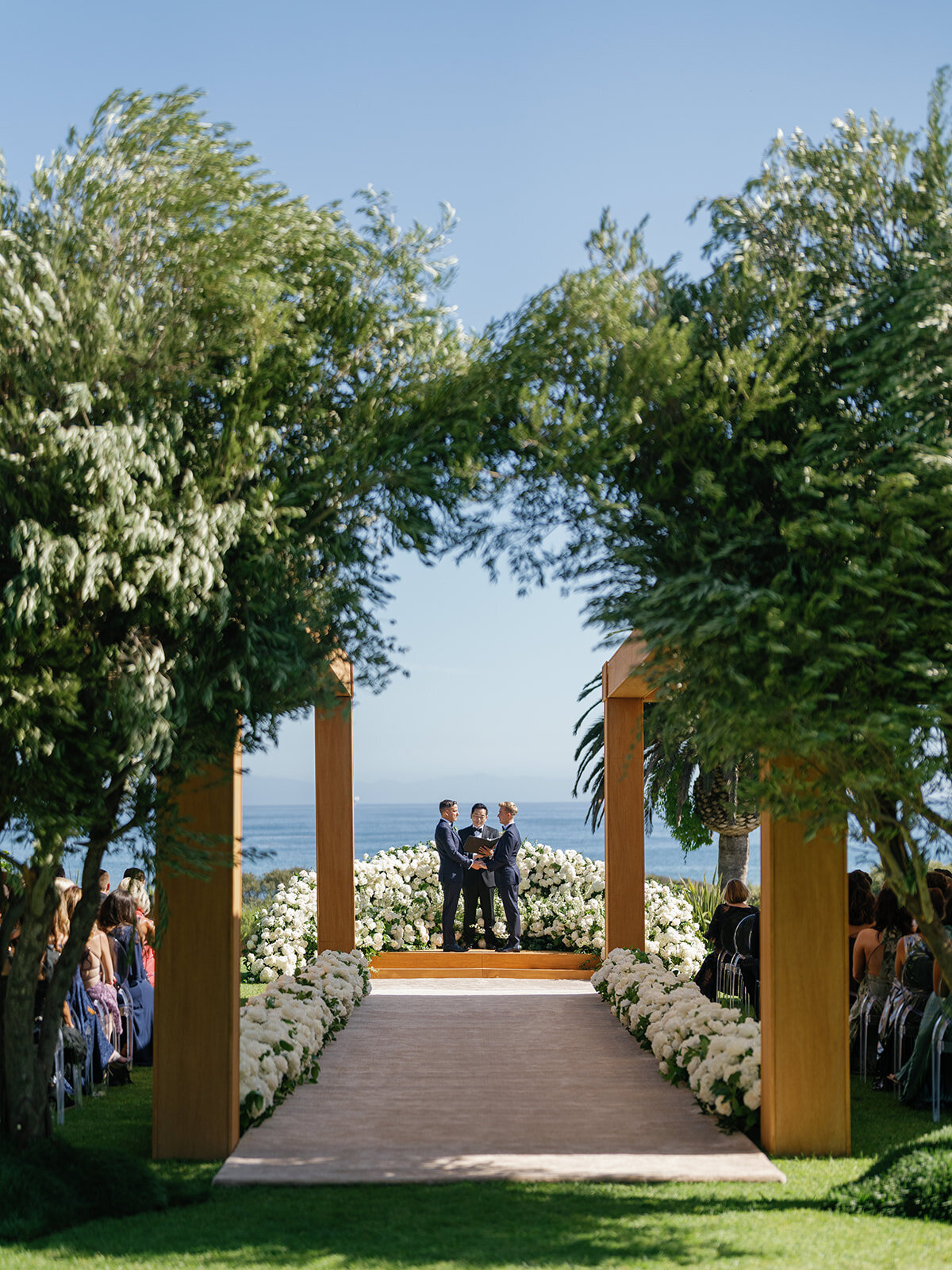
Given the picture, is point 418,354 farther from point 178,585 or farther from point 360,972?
point 360,972

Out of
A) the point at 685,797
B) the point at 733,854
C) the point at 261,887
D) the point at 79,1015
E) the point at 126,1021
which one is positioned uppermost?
the point at 685,797

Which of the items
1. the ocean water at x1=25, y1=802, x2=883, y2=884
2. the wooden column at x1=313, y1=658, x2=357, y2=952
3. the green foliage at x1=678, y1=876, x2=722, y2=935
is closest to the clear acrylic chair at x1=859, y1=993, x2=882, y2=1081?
the wooden column at x1=313, y1=658, x2=357, y2=952

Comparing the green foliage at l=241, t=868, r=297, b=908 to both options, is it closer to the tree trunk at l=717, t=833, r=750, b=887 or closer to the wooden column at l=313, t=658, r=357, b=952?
the wooden column at l=313, t=658, r=357, b=952

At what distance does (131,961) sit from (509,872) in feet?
20.7

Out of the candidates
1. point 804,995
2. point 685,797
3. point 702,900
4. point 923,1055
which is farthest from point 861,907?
point 702,900

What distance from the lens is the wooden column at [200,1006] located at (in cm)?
633

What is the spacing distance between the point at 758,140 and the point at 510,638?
94167 millimetres

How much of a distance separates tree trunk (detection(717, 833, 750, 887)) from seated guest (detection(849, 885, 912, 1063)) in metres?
7.13

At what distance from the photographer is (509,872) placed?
14531mm

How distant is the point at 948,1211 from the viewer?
517 cm

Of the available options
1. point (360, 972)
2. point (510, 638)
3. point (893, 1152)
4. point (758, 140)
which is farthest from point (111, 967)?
point (510, 638)

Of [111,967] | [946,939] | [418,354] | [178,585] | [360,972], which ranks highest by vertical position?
[418,354]

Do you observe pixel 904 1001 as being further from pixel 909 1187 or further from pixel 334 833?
pixel 334 833

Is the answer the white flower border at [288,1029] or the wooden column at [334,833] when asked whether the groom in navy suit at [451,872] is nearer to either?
the wooden column at [334,833]
